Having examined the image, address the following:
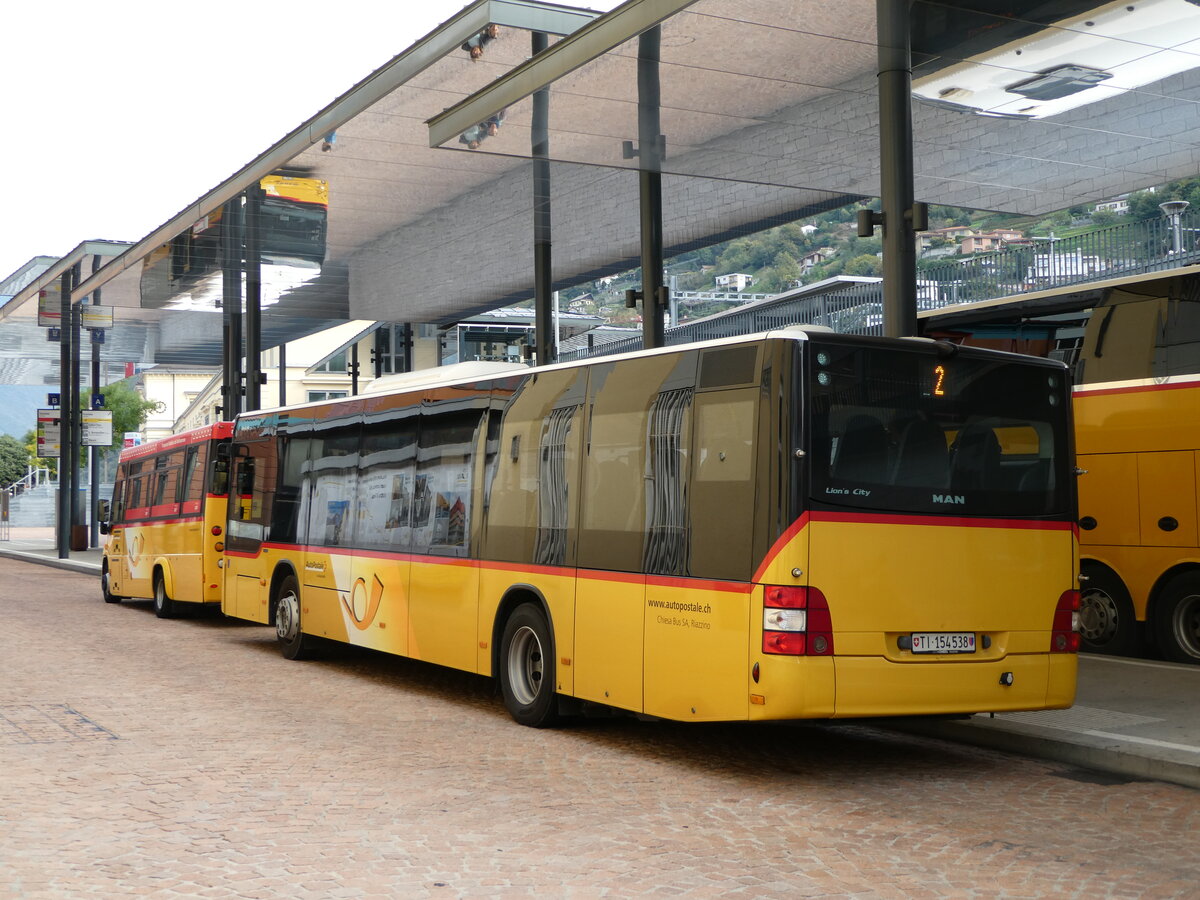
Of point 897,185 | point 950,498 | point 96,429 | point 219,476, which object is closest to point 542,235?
point 219,476

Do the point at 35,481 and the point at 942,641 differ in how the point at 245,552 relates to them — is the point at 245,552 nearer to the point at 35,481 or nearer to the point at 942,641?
the point at 942,641

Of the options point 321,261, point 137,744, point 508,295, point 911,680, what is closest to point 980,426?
point 911,680

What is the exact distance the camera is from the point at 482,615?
11.5 m

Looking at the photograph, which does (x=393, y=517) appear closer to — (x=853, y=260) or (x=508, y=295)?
(x=508, y=295)

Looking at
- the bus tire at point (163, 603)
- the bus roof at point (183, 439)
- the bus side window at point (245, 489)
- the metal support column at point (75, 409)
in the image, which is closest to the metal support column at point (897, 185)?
the bus side window at point (245, 489)

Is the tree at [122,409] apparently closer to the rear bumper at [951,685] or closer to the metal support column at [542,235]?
the metal support column at [542,235]

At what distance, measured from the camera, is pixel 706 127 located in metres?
15.5

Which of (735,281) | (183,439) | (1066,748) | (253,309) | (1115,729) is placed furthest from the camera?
(735,281)

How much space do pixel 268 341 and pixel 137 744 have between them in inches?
1331

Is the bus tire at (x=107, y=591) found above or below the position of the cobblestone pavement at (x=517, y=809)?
above

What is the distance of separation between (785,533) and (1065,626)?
2267 millimetres

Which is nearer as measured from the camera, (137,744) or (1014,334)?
(137,744)

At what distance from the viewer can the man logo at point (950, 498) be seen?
869 centimetres

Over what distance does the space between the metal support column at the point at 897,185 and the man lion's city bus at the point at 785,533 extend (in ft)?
9.93
